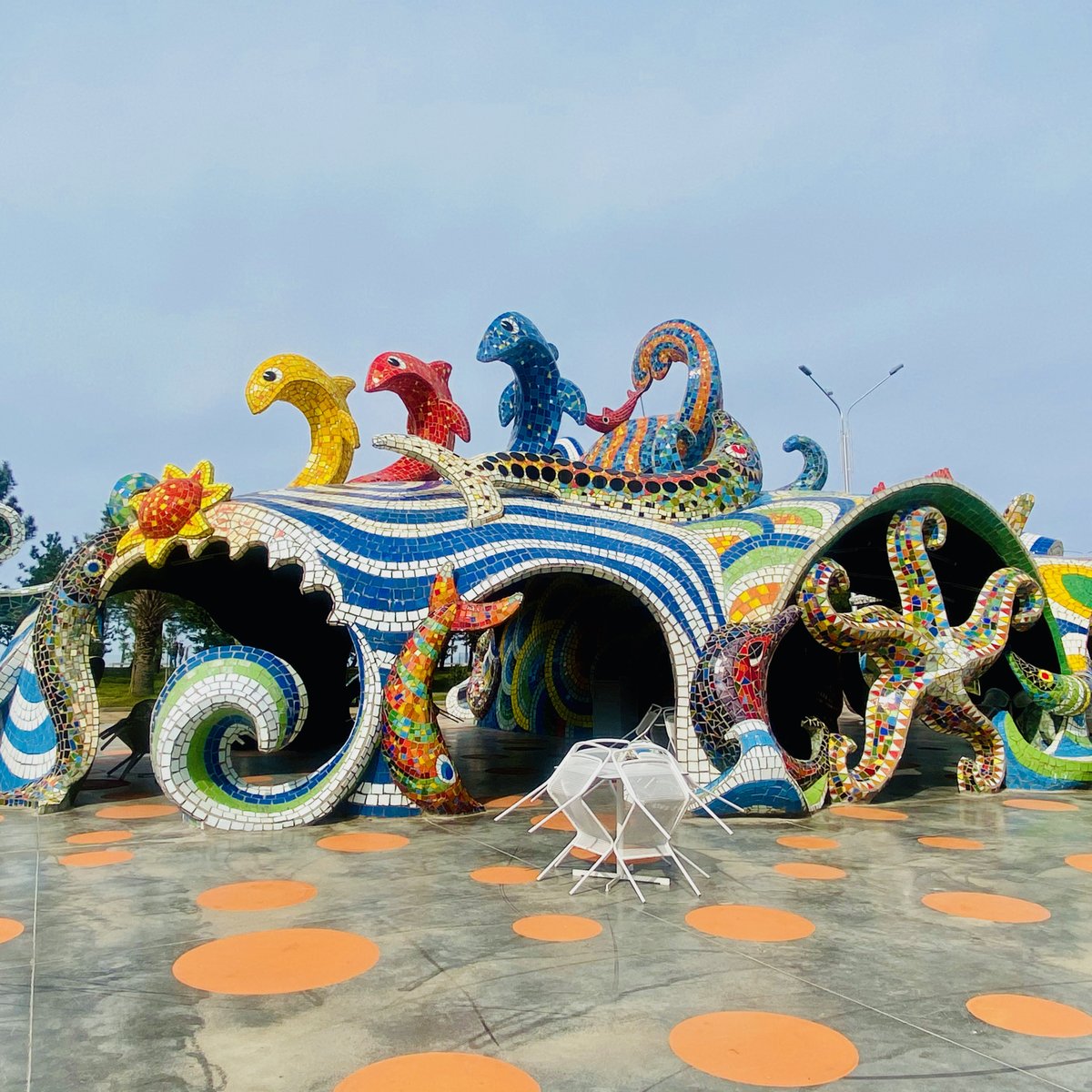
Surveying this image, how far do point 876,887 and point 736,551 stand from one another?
167 inches

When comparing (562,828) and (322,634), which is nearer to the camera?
(562,828)

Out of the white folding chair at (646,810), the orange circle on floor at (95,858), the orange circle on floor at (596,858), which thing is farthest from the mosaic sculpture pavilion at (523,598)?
the white folding chair at (646,810)

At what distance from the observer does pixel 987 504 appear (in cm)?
1036

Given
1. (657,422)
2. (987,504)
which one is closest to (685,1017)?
(987,504)

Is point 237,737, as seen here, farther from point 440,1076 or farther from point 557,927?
point 440,1076

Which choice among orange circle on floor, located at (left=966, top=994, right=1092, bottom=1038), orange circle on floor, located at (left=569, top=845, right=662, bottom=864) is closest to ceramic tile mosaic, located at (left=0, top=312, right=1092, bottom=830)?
orange circle on floor, located at (left=569, top=845, right=662, bottom=864)

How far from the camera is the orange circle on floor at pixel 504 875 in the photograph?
19.4 ft

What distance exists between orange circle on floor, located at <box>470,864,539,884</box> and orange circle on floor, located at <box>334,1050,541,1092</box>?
2521 millimetres

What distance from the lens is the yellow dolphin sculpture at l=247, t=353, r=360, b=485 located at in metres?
10.6

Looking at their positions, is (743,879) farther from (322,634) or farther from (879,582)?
(322,634)

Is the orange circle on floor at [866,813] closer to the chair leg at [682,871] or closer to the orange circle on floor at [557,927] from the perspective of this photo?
the chair leg at [682,871]

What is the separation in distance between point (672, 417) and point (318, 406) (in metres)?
4.45

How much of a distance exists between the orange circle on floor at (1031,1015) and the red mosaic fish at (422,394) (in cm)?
825

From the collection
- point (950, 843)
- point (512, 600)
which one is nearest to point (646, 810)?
→ point (512, 600)
